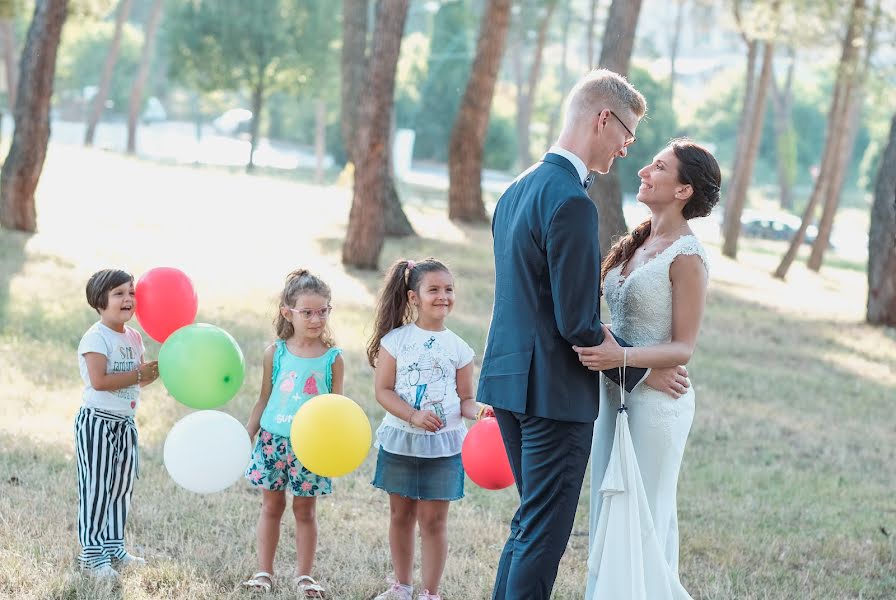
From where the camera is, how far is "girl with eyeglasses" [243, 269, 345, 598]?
437 cm

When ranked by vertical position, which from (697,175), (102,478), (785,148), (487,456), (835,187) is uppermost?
(785,148)

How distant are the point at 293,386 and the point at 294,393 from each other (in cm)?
3

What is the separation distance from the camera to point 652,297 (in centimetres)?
381

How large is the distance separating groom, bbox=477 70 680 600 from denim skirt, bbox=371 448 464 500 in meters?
0.74

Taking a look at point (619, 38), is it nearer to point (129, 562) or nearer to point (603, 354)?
point (129, 562)

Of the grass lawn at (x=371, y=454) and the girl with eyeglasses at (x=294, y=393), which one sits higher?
the girl with eyeglasses at (x=294, y=393)

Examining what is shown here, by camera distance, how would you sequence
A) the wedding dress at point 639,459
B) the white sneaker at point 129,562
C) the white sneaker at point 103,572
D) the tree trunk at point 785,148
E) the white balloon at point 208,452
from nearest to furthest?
the wedding dress at point 639,459 < the white balloon at point 208,452 < the white sneaker at point 103,572 < the white sneaker at point 129,562 < the tree trunk at point 785,148

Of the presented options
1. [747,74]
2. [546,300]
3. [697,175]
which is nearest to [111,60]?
[747,74]

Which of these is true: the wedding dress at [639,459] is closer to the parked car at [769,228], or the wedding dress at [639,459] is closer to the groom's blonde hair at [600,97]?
the groom's blonde hair at [600,97]

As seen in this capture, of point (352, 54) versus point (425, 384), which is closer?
point (425, 384)

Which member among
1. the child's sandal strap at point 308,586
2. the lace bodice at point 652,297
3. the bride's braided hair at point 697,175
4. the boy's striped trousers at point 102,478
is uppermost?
the bride's braided hair at point 697,175

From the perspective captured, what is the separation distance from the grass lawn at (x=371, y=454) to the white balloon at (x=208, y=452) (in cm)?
52

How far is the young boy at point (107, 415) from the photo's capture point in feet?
14.4

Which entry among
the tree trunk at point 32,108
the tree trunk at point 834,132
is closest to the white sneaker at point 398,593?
the tree trunk at point 32,108
